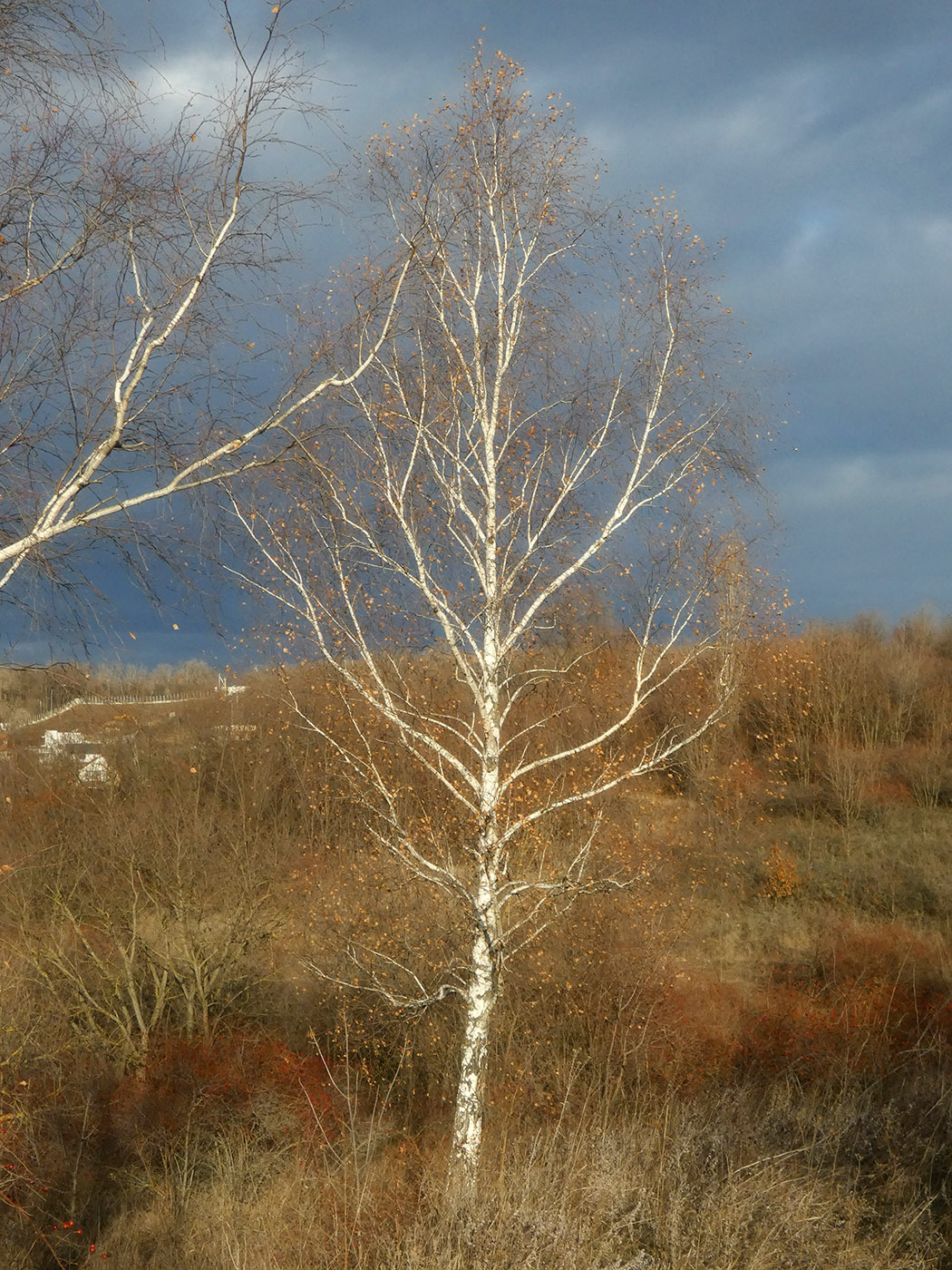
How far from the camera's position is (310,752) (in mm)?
21531

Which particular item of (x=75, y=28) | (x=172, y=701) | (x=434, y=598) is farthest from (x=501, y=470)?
(x=172, y=701)

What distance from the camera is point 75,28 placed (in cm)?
420

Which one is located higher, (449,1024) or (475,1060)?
(475,1060)

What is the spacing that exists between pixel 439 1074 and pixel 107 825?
8.15 meters

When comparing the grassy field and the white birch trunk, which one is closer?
the grassy field

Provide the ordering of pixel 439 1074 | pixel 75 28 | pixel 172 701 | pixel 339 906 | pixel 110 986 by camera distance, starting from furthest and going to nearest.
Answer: pixel 172 701, pixel 339 906, pixel 110 986, pixel 439 1074, pixel 75 28

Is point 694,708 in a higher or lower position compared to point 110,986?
higher

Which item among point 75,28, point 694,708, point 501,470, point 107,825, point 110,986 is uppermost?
point 75,28

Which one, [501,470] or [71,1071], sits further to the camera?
[71,1071]

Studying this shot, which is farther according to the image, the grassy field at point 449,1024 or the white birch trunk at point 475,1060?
the white birch trunk at point 475,1060

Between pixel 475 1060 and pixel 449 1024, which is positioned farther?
pixel 449 1024

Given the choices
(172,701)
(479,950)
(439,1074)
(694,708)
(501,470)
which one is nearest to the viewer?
(479,950)

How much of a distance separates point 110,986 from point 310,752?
354 inches

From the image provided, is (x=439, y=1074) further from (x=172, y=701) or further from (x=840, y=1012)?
(x=172, y=701)
